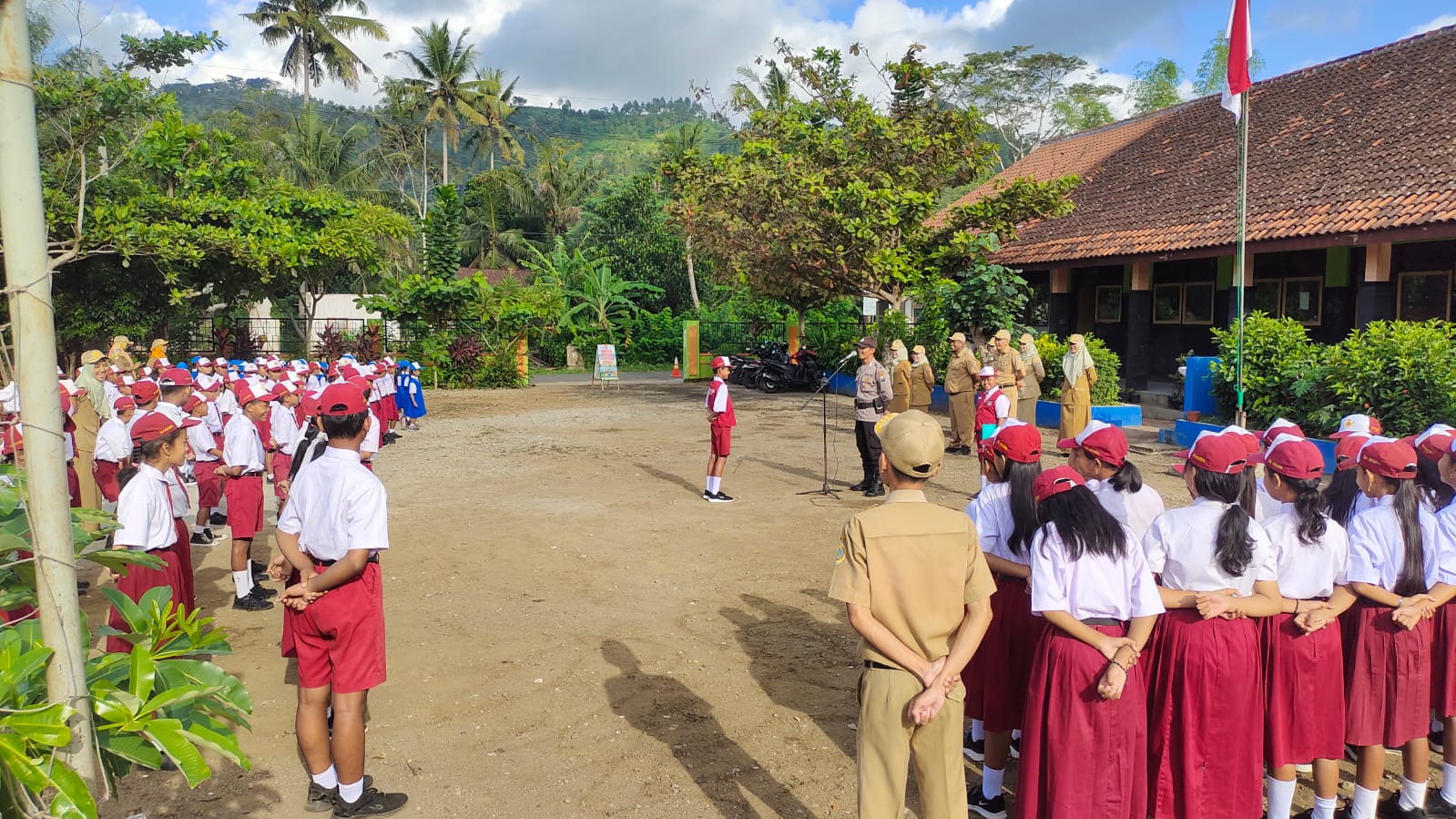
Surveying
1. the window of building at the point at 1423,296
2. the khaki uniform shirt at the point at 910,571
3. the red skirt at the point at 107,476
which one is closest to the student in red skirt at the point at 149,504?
the red skirt at the point at 107,476

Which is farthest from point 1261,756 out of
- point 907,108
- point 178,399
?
point 907,108

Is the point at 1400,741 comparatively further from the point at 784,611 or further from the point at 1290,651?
the point at 784,611

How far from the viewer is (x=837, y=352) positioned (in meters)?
22.6

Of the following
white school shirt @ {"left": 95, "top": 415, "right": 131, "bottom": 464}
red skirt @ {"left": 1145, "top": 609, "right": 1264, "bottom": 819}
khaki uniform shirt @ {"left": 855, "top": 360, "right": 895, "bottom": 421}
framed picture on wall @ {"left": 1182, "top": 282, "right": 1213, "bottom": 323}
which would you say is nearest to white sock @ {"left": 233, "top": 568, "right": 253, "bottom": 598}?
white school shirt @ {"left": 95, "top": 415, "right": 131, "bottom": 464}

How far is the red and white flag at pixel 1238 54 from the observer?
415 inches

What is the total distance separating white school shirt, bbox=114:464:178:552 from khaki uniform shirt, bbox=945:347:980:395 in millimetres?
9475

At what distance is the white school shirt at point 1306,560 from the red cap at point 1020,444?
844 millimetres

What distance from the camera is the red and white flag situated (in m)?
10.5

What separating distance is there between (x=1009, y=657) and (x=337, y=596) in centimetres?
255

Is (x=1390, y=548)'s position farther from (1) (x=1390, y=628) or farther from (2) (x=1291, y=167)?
(2) (x=1291, y=167)

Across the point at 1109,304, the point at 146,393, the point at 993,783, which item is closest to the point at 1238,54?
the point at 1109,304

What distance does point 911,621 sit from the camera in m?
2.68

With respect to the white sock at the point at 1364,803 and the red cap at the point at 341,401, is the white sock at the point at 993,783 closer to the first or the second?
the white sock at the point at 1364,803

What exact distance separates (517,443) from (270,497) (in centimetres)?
419
